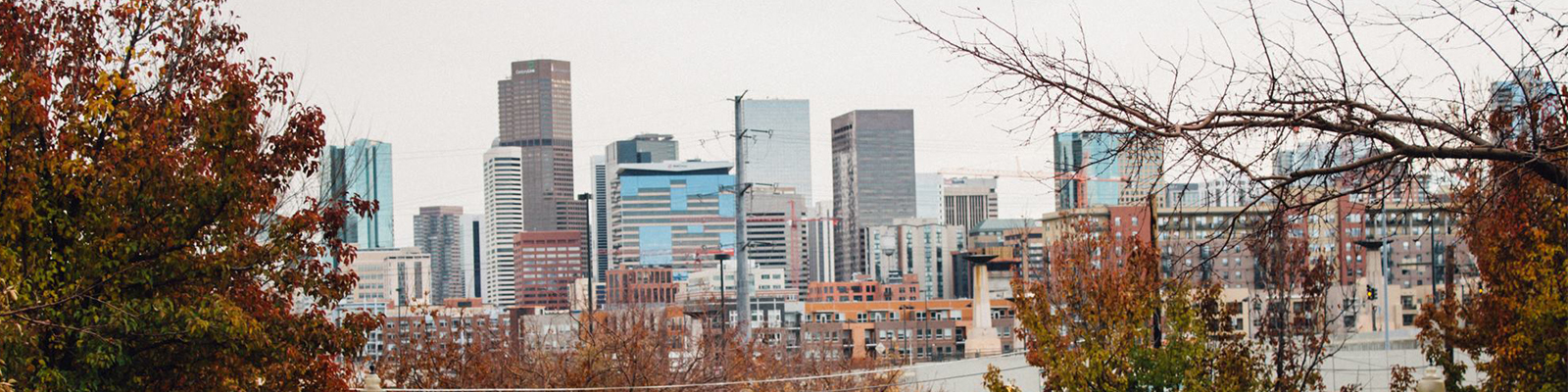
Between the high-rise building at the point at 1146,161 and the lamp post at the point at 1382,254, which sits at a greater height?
the high-rise building at the point at 1146,161

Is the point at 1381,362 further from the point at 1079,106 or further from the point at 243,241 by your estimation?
the point at 1079,106

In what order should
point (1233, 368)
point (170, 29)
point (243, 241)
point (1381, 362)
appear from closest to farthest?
point (243, 241)
point (170, 29)
point (1233, 368)
point (1381, 362)

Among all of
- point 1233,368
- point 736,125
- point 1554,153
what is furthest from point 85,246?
point 736,125

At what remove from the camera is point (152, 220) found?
9742 millimetres

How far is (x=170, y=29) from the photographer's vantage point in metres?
11.2

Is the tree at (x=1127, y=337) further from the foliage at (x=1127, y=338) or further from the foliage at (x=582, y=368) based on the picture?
the foliage at (x=582, y=368)

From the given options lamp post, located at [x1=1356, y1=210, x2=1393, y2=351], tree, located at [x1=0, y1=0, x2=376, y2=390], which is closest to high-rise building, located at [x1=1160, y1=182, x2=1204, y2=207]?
lamp post, located at [x1=1356, y1=210, x2=1393, y2=351]

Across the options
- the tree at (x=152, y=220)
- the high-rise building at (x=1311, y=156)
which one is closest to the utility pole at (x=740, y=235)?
the tree at (x=152, y=220)

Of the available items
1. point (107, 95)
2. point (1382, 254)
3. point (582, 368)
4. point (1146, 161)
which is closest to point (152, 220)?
point (107, 95)

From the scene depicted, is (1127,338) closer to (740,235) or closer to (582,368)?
(582,368)

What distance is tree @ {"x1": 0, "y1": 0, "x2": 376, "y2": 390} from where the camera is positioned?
29.7 feet

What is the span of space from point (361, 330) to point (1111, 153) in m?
7.44

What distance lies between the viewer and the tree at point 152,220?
9.06 metres

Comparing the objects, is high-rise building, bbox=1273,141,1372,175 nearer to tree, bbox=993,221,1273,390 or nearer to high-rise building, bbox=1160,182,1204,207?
high-rise building, bbox=1160,182,1204,207
